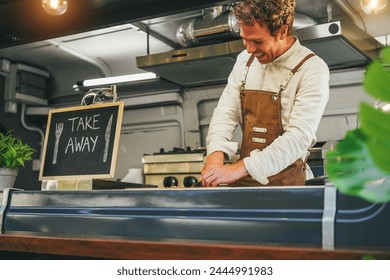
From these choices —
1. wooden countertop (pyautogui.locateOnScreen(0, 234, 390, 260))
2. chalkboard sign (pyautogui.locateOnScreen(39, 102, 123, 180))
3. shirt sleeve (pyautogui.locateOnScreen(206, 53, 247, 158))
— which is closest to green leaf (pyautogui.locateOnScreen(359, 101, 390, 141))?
wooden countertop (pyautogui.locateOnScreen(0, 234, 390, 260))

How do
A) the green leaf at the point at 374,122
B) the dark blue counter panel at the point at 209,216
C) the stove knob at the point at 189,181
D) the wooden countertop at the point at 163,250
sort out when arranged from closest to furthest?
the green leaf at the point at 374,122 < the wooden countertop at the point at 163,250 < the dark blue counter panel at the point at 209,216 < the stove knob at the point at 189,181

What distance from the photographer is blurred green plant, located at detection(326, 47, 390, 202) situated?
46 cm

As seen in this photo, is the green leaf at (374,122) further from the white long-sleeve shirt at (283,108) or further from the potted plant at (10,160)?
the potted plant at (10,160)

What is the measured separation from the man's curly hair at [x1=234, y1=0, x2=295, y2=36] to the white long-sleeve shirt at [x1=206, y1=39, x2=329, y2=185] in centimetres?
13

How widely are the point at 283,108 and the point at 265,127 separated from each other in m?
0.11

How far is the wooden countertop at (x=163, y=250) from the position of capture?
978 mm

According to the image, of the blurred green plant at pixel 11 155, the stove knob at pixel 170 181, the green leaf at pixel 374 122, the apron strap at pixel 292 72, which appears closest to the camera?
the green leaf at pixel 374 122

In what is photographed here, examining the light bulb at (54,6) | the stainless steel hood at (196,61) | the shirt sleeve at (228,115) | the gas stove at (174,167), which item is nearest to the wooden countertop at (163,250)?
the shirt sleeve at (228,115)

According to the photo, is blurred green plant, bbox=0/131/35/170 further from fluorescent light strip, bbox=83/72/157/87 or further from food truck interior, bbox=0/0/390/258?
fluorescent light strip, bbox=83/72/157/87

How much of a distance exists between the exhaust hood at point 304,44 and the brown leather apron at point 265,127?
5.06 feet

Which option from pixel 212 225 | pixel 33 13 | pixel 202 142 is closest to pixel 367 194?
pixel 212 225

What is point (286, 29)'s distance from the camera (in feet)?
6.42

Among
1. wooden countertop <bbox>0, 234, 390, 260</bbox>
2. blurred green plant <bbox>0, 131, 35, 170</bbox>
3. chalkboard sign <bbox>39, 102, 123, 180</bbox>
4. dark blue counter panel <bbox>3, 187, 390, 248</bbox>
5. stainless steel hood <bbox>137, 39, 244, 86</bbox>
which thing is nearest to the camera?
wooden countertop <bbox>0, 234, 390, 260</bbox>

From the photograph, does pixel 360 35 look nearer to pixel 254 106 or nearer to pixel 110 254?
pixel 254 106
